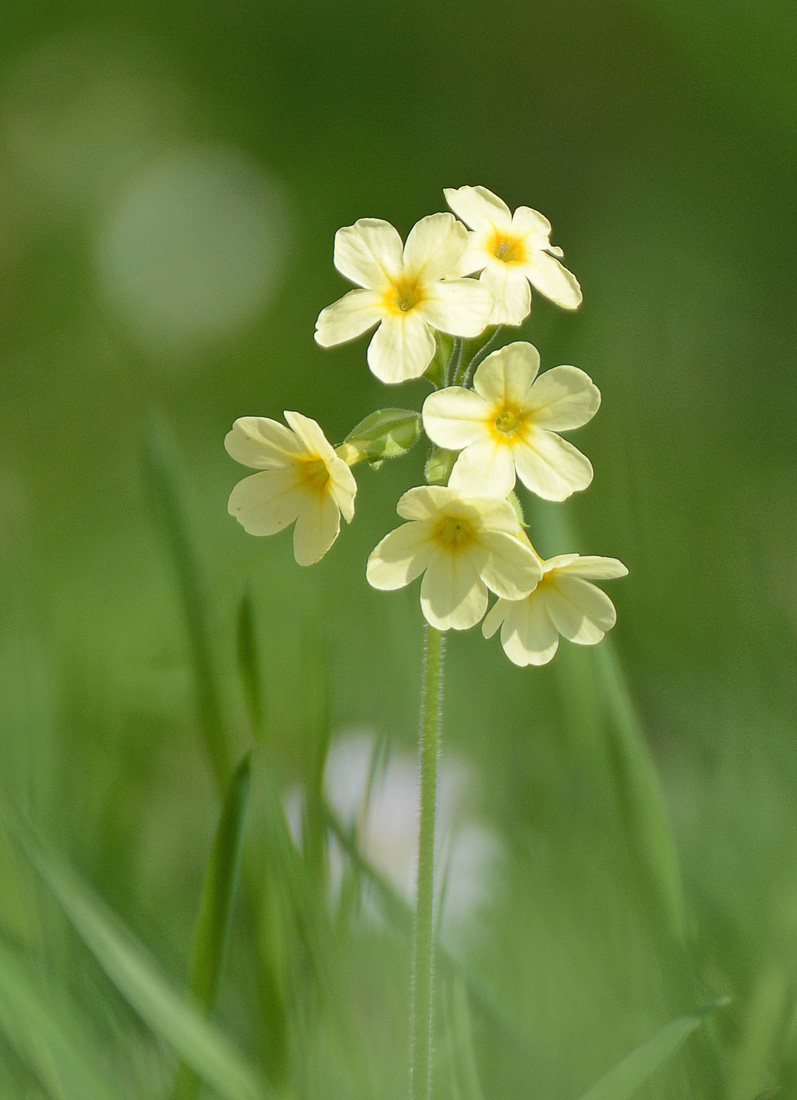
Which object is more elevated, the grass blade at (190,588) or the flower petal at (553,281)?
the flower petal at (553,281)

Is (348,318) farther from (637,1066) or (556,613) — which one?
(637,1066)

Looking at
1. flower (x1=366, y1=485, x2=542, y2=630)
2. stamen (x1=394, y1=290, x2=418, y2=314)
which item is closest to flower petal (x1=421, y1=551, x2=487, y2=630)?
flower (x1=366, y1=485, x2=542, y2=630)

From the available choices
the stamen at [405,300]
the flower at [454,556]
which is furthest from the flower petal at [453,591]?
the stamen at [405,300]

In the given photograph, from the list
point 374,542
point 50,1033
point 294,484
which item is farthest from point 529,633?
point 374,542

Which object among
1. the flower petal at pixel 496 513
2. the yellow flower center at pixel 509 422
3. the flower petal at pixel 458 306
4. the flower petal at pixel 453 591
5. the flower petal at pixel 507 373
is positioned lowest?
the flower petal at pixel 453 591

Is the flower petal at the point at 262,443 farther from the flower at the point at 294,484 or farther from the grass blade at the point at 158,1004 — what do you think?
the grass blade at the point at 158,1004

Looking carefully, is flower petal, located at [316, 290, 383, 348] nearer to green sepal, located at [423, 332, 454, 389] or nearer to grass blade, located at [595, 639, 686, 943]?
green sepal, located at [423, 332, 454, 389]

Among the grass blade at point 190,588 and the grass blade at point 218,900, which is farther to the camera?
the grass blade at point 190,588
